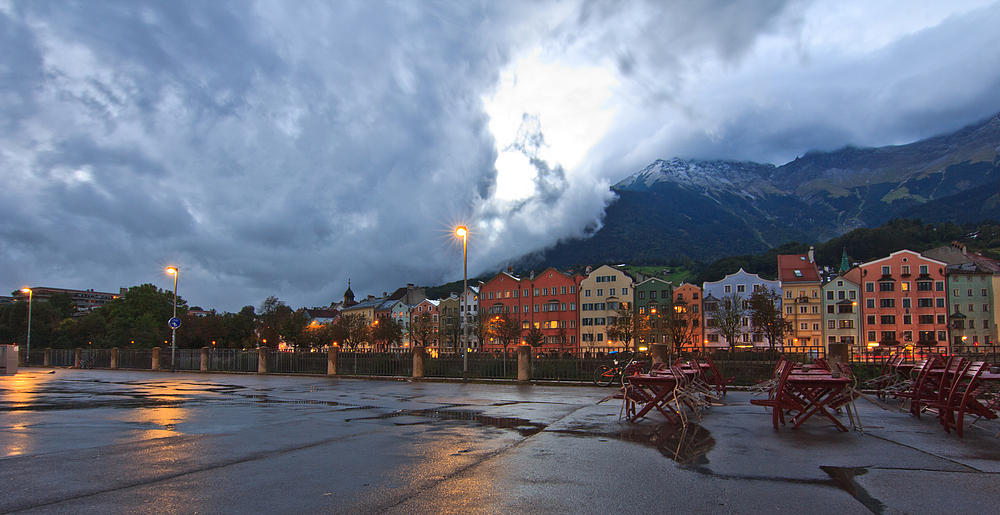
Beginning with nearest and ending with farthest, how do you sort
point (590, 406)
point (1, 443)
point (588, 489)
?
1. point (588, 489)
2. point (1, 443)
3. point (590, 406)

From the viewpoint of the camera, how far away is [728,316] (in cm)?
7106

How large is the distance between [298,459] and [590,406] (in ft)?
25.4

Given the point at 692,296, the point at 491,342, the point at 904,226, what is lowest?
the point at 491,342

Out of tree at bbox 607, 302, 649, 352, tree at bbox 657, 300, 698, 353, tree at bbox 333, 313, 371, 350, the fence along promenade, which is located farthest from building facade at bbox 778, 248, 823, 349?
tree at bbox 333, 313, 371, 350

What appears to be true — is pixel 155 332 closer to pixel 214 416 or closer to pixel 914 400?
pixel 214 416

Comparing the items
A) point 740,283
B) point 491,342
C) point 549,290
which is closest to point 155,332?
point 491,342

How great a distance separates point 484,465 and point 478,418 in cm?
449

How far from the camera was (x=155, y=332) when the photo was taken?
86.1 metres

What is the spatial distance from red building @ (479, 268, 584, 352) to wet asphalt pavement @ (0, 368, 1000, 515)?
8698 cm

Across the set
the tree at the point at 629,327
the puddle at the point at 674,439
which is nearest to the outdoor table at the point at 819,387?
the puddle at the point at 674,439

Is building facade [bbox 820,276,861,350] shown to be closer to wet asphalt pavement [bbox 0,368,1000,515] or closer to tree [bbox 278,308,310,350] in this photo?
tree [bbox 278,308,310,350]

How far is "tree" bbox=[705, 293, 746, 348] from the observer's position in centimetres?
6706

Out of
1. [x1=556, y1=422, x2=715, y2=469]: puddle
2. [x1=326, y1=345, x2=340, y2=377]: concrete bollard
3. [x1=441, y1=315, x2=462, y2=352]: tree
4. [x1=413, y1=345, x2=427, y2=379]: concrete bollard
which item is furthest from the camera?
[x1=441, y1=315, x2=462, y2=352]: tree

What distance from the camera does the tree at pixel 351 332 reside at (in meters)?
96.6
